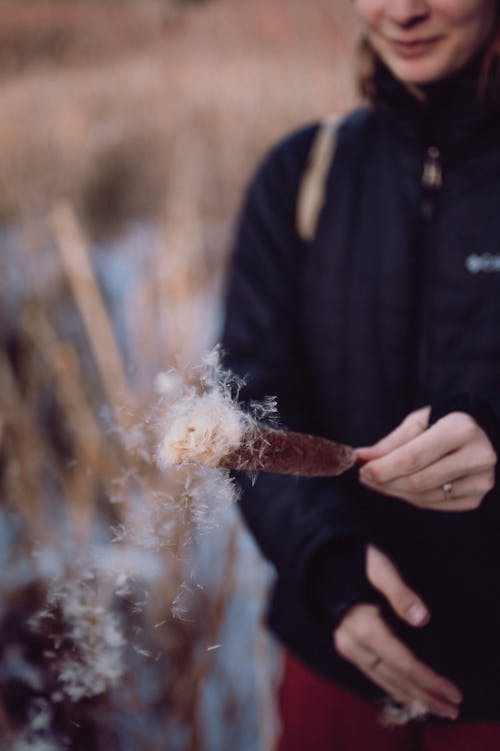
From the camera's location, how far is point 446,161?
2.74 feet

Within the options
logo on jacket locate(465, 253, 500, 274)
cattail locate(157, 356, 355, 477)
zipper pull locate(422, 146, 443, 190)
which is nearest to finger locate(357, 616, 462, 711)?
cattail locate(157, 356, 355, 477)

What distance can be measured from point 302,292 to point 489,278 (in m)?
0.26

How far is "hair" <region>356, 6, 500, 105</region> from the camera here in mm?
Result: 807

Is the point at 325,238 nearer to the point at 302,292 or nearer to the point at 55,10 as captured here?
the point at 302,292

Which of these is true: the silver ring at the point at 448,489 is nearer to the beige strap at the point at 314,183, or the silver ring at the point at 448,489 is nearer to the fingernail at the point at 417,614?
the fingernail at the point at 417,614

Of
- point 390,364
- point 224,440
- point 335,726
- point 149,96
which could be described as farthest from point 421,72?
point 149,96

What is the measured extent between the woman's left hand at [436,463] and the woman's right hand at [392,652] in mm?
144

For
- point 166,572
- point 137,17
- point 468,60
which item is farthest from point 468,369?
point 137,17

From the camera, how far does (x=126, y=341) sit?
2.89 metres

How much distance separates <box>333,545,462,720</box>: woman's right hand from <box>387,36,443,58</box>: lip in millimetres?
597

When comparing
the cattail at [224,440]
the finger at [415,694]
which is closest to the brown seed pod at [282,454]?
the cattail at [224,440]

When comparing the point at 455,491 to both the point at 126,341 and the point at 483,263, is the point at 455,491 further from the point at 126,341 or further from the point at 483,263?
the point at 126,341

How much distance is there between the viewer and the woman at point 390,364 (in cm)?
73

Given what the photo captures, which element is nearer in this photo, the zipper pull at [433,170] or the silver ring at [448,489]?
the silver ring at [448,489]
